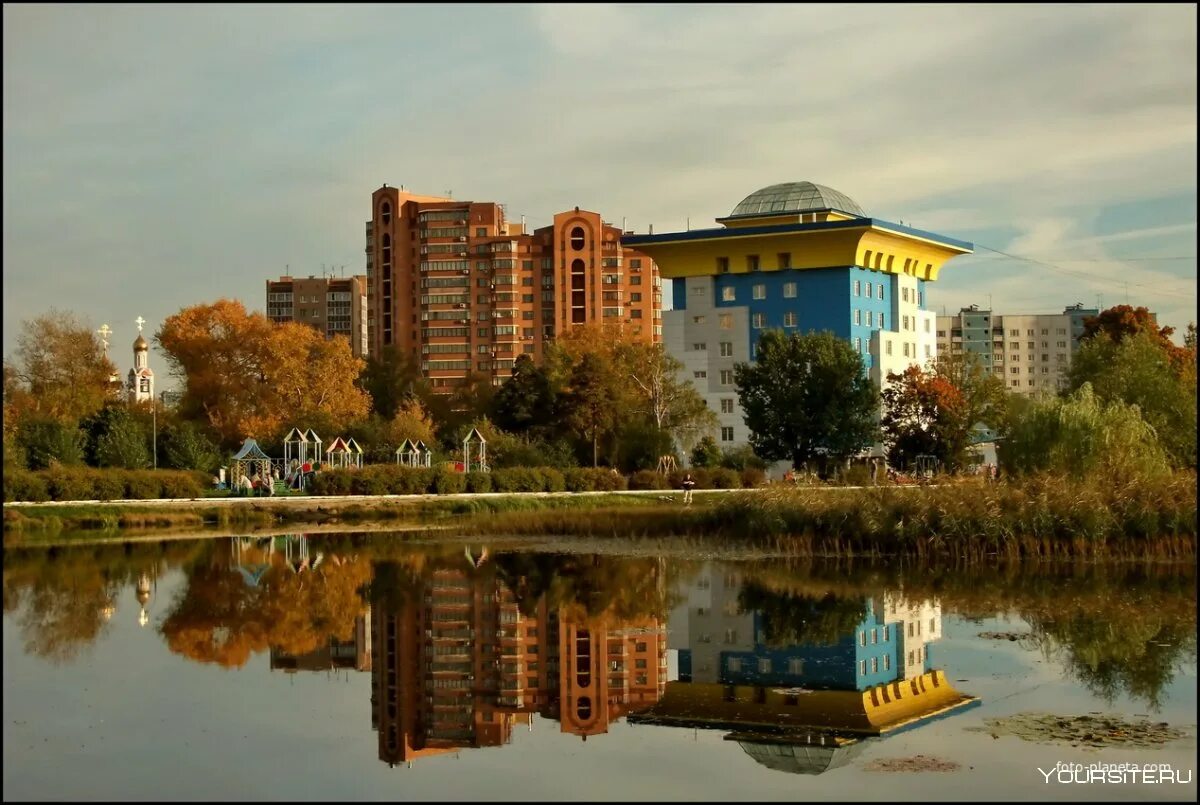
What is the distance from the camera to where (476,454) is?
65250 millimetres

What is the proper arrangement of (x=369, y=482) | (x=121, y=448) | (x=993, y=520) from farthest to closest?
(x=121, y=448) → (x=369, y=482) → (x=993, y=520)

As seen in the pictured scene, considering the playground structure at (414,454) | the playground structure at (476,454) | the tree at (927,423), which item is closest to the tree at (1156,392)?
the tree at (927,423)

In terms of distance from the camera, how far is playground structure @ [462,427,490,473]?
6056cm

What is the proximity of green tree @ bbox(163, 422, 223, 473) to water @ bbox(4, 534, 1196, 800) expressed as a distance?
28.7 meters

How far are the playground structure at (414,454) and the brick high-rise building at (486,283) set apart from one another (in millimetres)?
63421

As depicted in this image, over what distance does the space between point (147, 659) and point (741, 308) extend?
189ft

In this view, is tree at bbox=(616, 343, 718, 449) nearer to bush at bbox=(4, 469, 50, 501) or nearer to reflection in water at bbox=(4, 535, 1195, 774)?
bush at bbox=(4, 469, 50, 501)

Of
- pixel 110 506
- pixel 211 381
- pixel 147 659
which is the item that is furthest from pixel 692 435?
pixel 147 659

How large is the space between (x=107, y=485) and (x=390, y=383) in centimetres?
5063

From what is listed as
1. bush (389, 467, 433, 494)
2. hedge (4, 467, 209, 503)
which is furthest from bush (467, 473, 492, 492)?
hedge (4, 467, 209, 503)

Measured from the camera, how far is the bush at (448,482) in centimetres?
5428

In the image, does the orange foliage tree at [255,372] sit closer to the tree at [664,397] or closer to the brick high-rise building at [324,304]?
the tree at [664,397]

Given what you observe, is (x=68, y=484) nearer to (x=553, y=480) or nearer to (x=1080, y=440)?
(x=553, y=480)

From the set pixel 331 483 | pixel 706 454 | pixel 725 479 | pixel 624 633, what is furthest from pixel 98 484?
pixel 624 633
